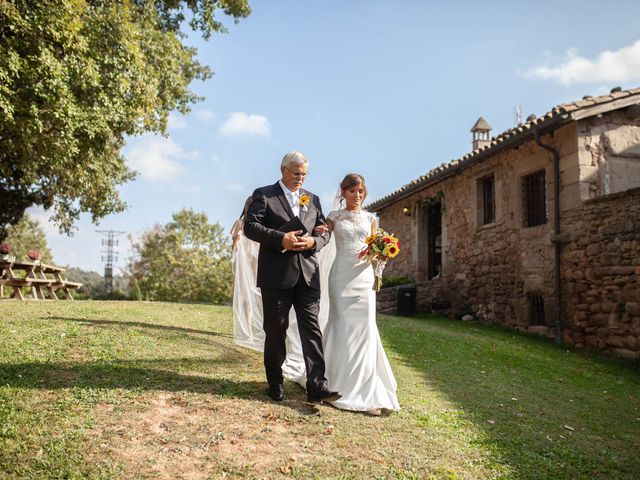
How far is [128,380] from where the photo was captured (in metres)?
4.84

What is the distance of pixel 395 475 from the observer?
366 centimetres

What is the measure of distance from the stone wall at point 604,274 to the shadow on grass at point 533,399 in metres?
0.55

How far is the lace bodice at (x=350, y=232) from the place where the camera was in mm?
5102

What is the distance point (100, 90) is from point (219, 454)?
339 inches

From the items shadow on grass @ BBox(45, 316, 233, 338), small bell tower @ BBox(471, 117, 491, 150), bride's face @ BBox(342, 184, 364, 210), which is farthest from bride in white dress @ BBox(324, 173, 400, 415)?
small bell tower @ BBox(471, 117, 491, 150)

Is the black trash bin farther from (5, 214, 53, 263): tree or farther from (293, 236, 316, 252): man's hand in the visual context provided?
(5, 214, 53, 263): tree

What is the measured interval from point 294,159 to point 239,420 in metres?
2.19

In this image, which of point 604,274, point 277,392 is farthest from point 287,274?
point 604,274

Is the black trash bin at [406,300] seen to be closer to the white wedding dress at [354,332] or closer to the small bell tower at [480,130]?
the small bell tower at [480,130]

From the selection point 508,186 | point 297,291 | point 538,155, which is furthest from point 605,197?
point 297,291

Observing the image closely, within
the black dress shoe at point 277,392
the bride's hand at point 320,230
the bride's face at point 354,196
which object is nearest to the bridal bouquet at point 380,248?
the bride's face at point 354,196

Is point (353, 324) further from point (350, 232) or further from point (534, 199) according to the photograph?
point (534, 199)

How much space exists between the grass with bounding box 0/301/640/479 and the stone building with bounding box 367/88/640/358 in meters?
3.64

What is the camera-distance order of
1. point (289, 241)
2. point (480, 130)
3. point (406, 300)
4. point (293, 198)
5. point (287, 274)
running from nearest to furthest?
point (289, 241) → point (287, 274) → point (293, 198) → point (406, 300) → point (480, 130)
